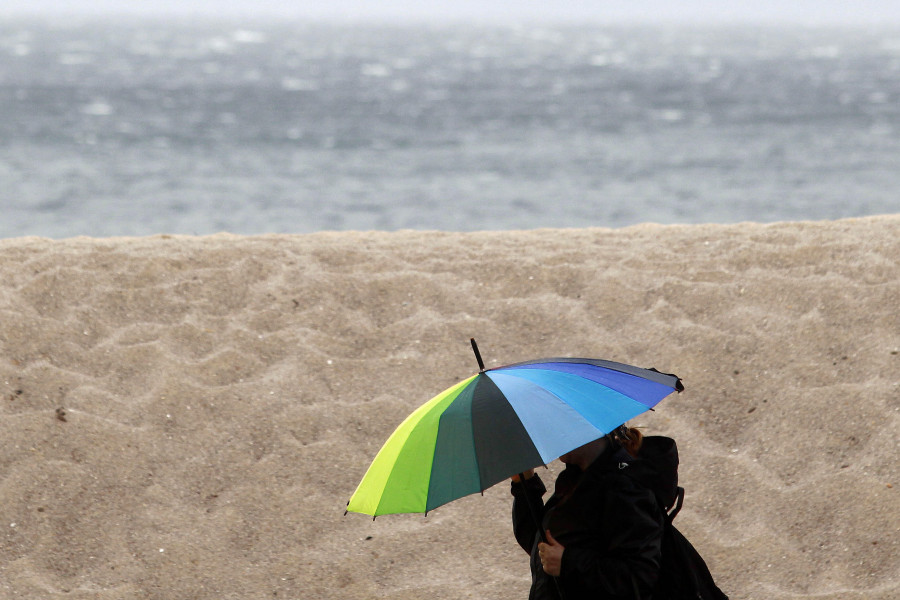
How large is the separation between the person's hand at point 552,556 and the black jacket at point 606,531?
1cm

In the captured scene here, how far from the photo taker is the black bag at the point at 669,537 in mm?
2480

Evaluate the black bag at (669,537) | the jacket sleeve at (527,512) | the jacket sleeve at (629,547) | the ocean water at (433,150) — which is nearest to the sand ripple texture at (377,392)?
the jacket sleeve at (527,512)

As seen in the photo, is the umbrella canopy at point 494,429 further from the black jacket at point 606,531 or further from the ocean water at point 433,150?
the ocean water at point 433,150

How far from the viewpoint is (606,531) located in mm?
2457

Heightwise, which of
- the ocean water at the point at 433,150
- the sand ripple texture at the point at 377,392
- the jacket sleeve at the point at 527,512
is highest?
the jacket sleeve at the point at 527,512

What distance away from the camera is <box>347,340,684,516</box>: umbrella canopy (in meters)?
2.38

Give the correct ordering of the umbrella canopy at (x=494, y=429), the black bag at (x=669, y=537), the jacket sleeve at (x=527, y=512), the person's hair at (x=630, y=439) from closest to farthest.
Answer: the umbrella canopy at (x=494, y=429) < the black bag at (x=669, y=537) < the person's hair at (x=630, y=439) < the jacket sleeve at (x=527, y=512)

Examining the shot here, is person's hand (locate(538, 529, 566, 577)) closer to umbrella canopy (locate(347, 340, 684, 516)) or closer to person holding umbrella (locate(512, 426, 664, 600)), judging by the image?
person holding umbrella (locate(512, 426, 664, 600))

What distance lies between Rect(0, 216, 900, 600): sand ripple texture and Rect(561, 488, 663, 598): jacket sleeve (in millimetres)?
1282

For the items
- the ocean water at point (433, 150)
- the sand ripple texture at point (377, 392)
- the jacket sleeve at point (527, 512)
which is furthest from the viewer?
the ocean water at point (433, 150)

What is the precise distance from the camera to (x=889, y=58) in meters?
99.2

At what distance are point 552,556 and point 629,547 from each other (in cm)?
22

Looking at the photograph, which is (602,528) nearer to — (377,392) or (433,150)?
(377,392)

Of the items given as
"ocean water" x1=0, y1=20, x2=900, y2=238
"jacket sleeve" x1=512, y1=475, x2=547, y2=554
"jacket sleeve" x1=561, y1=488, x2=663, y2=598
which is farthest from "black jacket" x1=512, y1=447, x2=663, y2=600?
"ocean water" x1=0, y1=20, x2=900, y2=238
